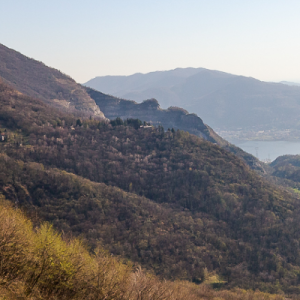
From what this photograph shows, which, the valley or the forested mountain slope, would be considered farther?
the forested mountain slope

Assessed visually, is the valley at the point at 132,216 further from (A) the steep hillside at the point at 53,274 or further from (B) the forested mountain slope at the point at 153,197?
(B) the forested mountain slope at the point at 153,197

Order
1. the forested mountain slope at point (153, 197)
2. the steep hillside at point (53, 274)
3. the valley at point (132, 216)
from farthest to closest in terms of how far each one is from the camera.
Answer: the forested mountain slope at point (153, 197) → the valley at point (132, 216) → the steep hillside at point (53, 274)

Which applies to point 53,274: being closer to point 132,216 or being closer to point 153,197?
point 132,216

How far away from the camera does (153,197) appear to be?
102m

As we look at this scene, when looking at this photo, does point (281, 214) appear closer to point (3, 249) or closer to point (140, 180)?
point (140, 180)

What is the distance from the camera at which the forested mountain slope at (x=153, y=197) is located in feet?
220

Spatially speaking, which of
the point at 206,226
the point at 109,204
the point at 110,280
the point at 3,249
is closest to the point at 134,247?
the point at 109,204

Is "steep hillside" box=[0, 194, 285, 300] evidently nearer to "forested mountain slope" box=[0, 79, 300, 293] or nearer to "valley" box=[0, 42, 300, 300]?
"valley" box=[0, 42, 300, 300]

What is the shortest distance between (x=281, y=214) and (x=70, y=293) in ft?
257

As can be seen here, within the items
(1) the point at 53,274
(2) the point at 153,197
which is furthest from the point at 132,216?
(1) the point at 53,274

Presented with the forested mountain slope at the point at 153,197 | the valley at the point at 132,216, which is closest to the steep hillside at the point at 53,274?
the valley at the point at 132,216

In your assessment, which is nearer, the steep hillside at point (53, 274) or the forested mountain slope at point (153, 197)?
the steep hillside at point (53, 274)

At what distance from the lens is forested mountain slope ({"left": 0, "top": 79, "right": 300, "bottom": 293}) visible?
2640 inches

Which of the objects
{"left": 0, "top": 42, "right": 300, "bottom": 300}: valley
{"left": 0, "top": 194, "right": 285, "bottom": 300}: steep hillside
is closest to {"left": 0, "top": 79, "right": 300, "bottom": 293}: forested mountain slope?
{"left": 0, "top": 42, "right": 300, "bottom": 300}: valley
